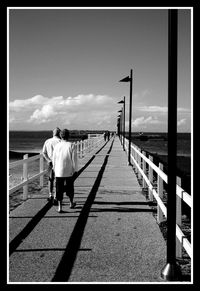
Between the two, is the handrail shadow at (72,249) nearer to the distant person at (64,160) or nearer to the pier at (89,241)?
the pier at (89,241)

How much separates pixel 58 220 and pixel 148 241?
207 cm

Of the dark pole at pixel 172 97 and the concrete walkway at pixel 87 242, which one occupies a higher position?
the dark pole at pixel 172 97

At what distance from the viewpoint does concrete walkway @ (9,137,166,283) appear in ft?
15.9

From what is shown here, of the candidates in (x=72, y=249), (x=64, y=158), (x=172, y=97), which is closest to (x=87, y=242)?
(x=72, y=249)

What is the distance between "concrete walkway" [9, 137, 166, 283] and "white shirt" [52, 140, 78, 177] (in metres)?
0.89

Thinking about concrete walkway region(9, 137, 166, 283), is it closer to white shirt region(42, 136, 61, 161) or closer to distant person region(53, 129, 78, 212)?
distant person region(53, 129, 78, 212)

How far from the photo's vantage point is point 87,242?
617 cm

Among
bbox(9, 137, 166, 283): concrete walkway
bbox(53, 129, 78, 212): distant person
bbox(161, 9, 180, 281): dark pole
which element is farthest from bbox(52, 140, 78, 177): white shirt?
bbox(161, 9, 180, 281): dark pole

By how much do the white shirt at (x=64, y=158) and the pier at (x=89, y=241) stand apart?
89 centimetres

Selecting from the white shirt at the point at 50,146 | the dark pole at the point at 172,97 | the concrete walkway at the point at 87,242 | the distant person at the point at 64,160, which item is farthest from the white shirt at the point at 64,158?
the dark pole at the point at 172,97

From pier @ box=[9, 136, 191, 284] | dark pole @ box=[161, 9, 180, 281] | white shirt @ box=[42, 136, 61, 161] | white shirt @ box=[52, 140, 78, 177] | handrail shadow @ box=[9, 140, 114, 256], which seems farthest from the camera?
white shirt @ box=[42, 136, 61, 161]

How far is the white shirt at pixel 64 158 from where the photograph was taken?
8141 mm
